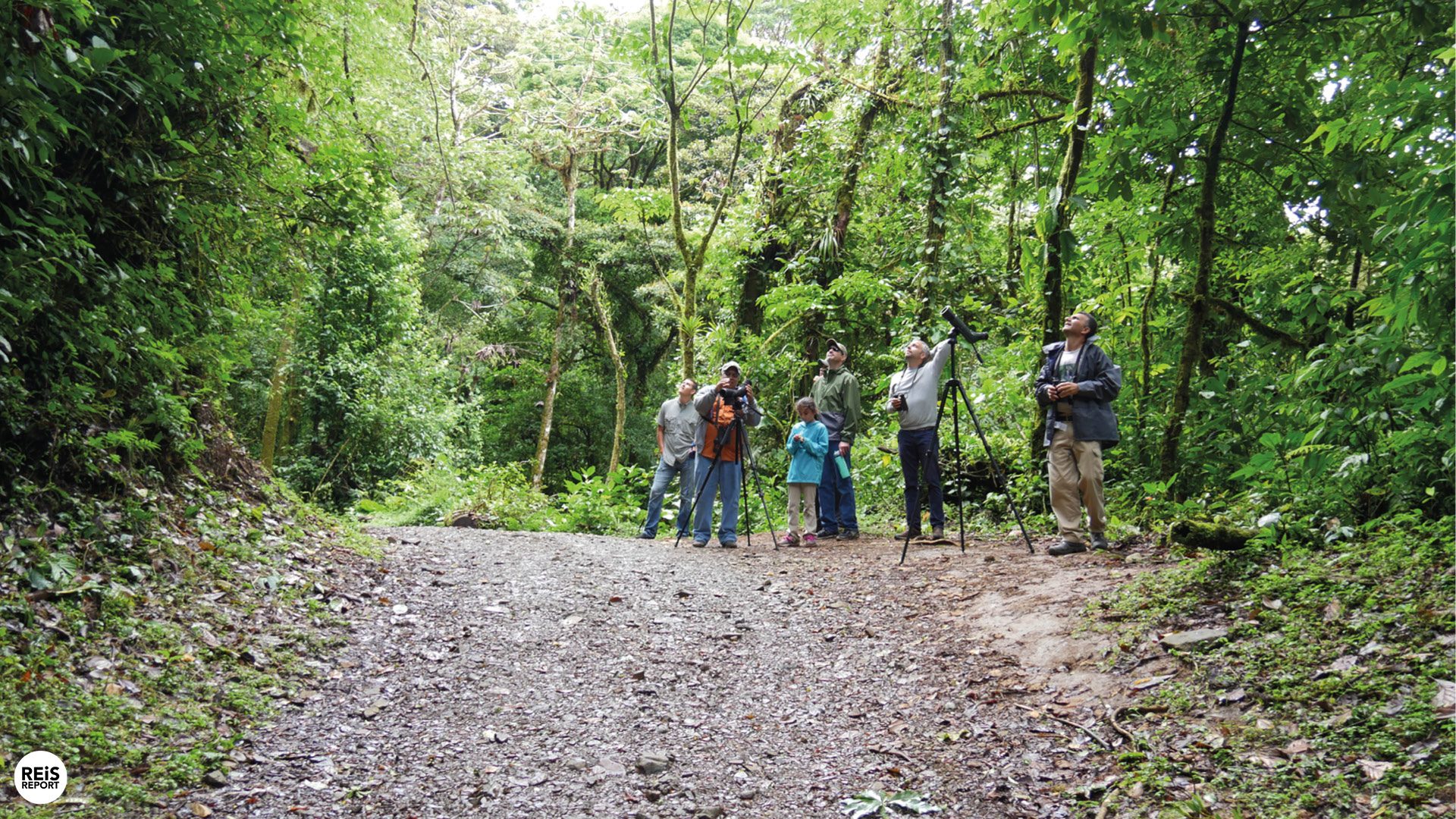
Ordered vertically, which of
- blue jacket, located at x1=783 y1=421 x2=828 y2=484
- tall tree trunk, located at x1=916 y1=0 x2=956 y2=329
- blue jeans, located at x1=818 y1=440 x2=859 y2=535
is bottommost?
blue jeans, located at x1=818 y1=440 x2=859 y2=535

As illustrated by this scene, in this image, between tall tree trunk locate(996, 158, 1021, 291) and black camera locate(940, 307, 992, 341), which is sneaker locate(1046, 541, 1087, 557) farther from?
tall tree trunk locate(996, 158, 1021, 291)

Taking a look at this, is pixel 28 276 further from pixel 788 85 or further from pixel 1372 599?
pixel 788 85

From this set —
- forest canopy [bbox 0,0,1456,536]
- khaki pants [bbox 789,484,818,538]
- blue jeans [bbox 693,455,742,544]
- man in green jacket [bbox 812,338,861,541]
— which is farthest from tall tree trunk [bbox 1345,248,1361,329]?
blue jeans [bbox 693,455,742,544]

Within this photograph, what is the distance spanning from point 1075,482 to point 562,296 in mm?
19543

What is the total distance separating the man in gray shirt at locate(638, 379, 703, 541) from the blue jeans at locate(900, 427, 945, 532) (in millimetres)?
2570

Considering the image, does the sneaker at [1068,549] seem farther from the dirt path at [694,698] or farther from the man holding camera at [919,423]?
the man holding camera at [919,423]

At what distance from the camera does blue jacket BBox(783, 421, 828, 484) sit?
8.70 metres

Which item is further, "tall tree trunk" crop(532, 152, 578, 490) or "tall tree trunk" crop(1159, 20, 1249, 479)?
"tall tree trunk" crop(532, 152, 578, 490)

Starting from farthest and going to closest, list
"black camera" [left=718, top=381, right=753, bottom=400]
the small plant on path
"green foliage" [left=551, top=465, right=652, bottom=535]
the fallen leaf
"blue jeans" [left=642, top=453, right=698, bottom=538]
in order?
1. "green foliage" [left=551, top=465, right=652, bottom=535]
2. "blue jeans" [left=642, top=453, right=698, bottom=538]
3. "black camera" [left=718, top=381, right=753, bottom=400]
4. the small plant on path
5. the fallen leaf

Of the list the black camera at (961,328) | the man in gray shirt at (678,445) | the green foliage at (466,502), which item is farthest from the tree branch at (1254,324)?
the green foliage at (466,502)

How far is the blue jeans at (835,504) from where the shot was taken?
925 centimetres

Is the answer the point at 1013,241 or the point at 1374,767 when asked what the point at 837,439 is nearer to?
the point at 1013,241

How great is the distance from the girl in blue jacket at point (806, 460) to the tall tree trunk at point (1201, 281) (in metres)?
3.29

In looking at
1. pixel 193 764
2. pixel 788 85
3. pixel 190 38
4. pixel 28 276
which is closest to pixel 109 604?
pixel 193 764
